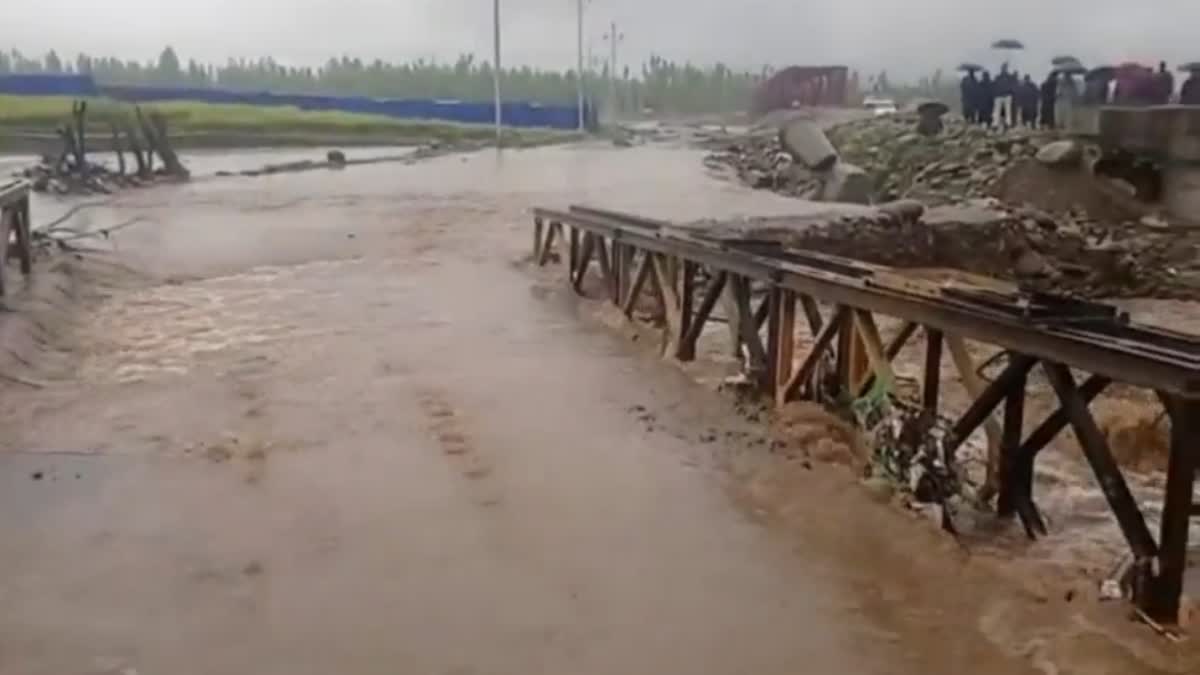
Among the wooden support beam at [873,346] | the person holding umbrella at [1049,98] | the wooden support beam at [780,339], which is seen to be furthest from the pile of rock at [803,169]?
the wooden support beam at [873,346]

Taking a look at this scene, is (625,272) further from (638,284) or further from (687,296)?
(687,296)

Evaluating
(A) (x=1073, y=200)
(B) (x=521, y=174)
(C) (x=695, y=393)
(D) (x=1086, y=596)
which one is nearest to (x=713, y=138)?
(B) (x=521, y=174)

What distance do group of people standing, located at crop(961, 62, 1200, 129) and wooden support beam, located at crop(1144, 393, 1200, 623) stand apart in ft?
62.3

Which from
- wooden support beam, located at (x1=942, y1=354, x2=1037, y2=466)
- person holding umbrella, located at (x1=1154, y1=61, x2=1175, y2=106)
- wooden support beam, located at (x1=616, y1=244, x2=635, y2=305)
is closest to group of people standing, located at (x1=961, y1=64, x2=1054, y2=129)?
person holding umbrella, located at (x1=1154, y1=61, x2=1175, y2=106)

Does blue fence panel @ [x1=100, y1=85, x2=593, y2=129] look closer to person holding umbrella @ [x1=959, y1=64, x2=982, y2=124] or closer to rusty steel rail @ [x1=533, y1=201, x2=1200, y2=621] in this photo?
person holding umbrella @ [x1=959, y1=64, x2=982, y2=124]

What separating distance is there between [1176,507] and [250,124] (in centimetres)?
5789

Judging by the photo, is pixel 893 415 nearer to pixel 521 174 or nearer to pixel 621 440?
pixel 621 440

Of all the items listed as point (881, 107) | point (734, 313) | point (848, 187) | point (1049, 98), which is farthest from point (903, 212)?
point (881, 107)

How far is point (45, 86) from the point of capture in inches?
2549

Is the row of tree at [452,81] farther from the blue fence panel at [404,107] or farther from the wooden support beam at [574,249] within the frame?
the wooden support beam at [574,249]

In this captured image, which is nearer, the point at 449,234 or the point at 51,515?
the point at 51,515

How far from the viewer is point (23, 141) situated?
4581cm

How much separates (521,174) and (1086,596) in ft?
110

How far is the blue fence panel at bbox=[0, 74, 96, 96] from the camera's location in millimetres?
64125
